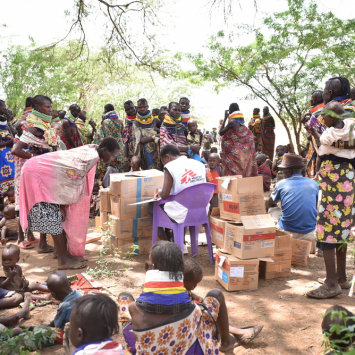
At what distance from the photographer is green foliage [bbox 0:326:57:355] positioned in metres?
2.37

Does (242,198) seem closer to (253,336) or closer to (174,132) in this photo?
(253,336)

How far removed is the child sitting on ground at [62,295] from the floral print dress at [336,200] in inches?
90.4

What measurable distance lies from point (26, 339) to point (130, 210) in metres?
2.18

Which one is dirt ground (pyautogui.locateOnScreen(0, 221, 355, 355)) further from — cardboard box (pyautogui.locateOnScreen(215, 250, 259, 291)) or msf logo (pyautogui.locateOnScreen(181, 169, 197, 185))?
msf logo (pyautogui.locateOnScreen(181, 169, 197, 185))

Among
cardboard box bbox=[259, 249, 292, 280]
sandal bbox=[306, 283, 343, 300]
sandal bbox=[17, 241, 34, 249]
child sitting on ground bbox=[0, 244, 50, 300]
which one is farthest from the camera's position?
sandal bbox=[17, 241, 34, 249]

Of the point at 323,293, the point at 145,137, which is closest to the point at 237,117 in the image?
the point at 145,137

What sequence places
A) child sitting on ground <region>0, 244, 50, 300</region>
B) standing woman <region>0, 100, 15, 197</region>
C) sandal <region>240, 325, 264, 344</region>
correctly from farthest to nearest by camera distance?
standing woman <region>0, 100, 15, 197</region>
child sitting on ground <region>0, 244, 50, 300</region>
sandal <region>240, 325, 264, 344</region>

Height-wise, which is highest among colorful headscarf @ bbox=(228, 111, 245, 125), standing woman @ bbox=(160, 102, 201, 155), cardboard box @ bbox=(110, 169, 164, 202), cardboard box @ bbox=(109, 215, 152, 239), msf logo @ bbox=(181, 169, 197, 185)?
colorful headscarf @ bbox=(228, 111, 245, 125)

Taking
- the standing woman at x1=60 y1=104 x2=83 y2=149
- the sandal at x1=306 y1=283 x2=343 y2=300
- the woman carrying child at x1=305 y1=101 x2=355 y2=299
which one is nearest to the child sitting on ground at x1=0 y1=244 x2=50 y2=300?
the sandal at x1=306 y1=283 x2=343 y2=300

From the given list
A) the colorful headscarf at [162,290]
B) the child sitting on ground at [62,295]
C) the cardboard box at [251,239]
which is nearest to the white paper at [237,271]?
the cardboard box at [251,239]

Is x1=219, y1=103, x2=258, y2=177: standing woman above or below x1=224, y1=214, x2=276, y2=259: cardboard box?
above

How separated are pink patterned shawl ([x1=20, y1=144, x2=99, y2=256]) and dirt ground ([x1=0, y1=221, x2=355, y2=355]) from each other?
690 millimetres

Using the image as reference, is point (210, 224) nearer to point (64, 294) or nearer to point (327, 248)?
point (327, 248)

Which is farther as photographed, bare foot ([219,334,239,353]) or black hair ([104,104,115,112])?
black hair ([104,104,115,112])
